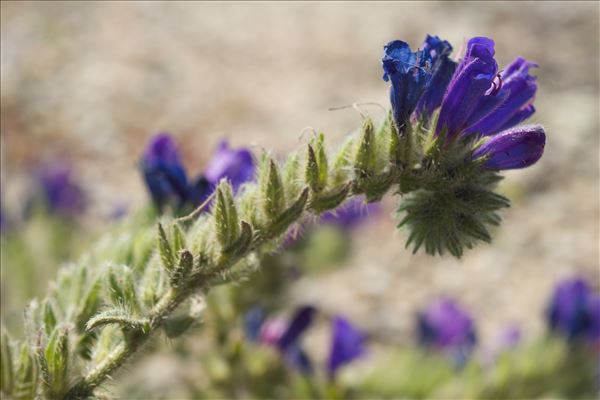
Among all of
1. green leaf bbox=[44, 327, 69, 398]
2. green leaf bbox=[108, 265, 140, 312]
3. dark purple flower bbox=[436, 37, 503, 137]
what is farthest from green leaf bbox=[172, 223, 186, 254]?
dark purple flower bbox=[436, 37, 503, 137]

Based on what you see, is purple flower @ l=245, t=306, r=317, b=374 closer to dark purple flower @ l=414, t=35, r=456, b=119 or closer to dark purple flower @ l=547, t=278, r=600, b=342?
dark purple flower @ l=547, t=278, r=600, b=342

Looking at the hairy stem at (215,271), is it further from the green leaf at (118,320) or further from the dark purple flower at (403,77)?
the dark purple flower at (403,77)

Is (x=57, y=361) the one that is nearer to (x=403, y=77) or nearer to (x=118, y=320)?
(x=118, y=320)

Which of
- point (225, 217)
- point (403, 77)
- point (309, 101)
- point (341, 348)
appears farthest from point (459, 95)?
point (309, 101)

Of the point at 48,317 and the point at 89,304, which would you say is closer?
the point at 48,317

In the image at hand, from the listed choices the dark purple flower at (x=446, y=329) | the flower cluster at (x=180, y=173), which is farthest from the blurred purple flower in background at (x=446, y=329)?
the flower cluster at (x=180, y=173)

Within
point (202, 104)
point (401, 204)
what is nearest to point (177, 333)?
Answer: point (401, 204)
